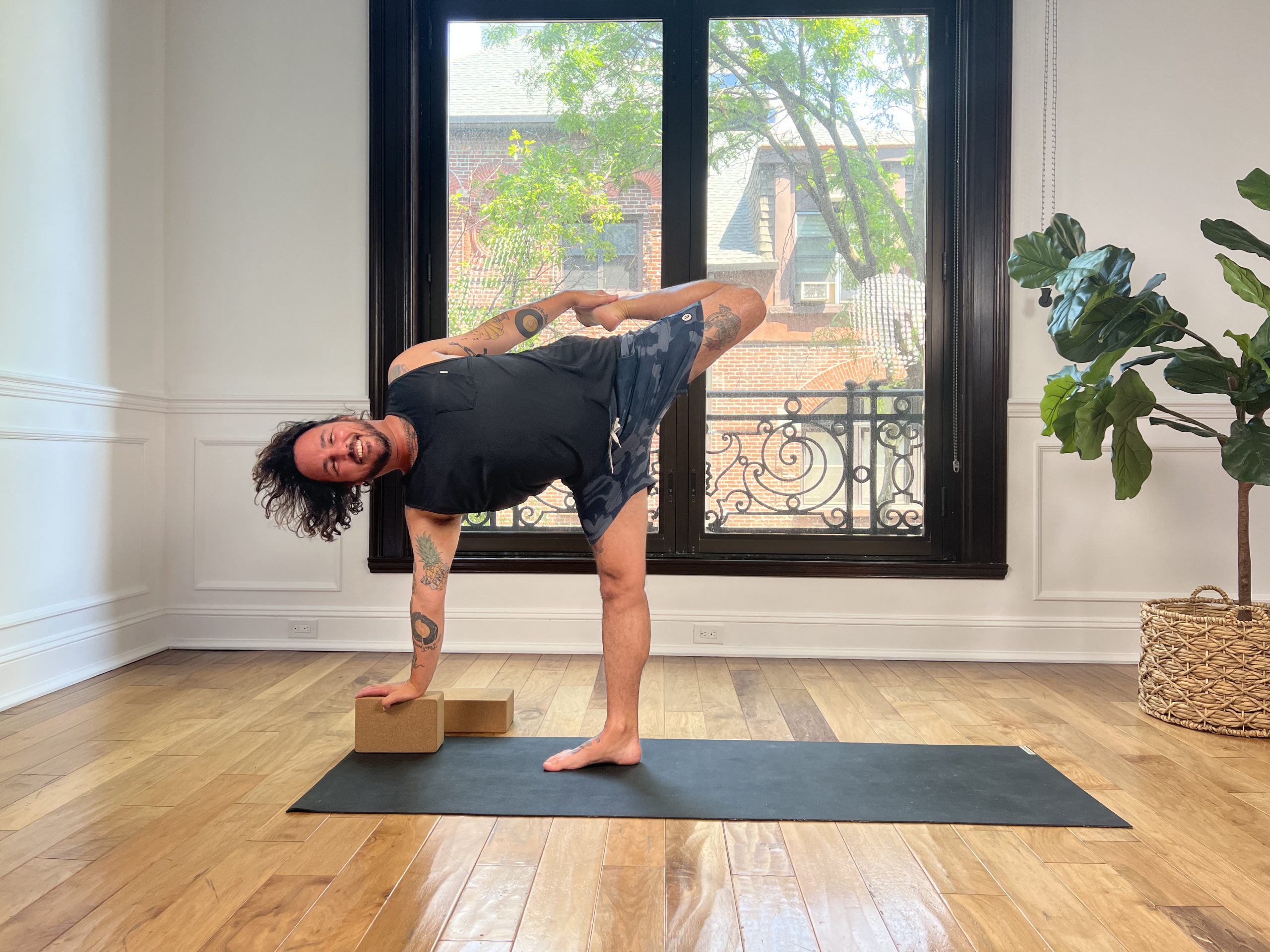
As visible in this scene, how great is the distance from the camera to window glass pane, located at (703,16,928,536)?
3.73m

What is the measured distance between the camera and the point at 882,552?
3717mm

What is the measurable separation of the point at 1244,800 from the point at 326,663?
9.33 ft

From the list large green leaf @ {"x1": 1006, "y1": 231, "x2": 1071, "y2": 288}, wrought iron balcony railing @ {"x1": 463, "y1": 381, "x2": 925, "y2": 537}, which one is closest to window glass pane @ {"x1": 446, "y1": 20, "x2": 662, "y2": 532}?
wrought iron balcony railing @ {"x1": 463, "y1": 381, "x2": 925, "y2": 537}

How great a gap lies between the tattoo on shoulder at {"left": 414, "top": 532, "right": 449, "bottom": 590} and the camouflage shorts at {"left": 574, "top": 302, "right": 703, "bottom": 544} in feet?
1.18

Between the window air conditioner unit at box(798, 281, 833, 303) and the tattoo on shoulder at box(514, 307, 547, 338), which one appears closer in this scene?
the tattoo on shoulder at box(514, 307, 547, 338)

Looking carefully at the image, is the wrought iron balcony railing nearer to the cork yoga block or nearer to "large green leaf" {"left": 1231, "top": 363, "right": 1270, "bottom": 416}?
"large green leaf" {"left": 1231, "top": 363, "right": 1270, "bottom": 416}

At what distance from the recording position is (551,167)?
3775mm

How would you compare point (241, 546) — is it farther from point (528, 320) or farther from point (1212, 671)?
point (1212, 671)

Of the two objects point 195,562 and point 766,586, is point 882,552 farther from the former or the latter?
point 195,562

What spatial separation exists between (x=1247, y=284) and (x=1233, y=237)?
0.14m

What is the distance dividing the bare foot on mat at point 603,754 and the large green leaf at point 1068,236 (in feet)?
6.58

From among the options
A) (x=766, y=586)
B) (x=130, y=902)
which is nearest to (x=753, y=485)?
(x=766, y=586)

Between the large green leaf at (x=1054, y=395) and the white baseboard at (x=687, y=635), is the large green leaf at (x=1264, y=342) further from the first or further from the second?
the white baseboard at (x=687, y=635)

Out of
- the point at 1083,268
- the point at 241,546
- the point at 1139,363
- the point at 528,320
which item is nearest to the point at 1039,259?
the point at 1083,268
